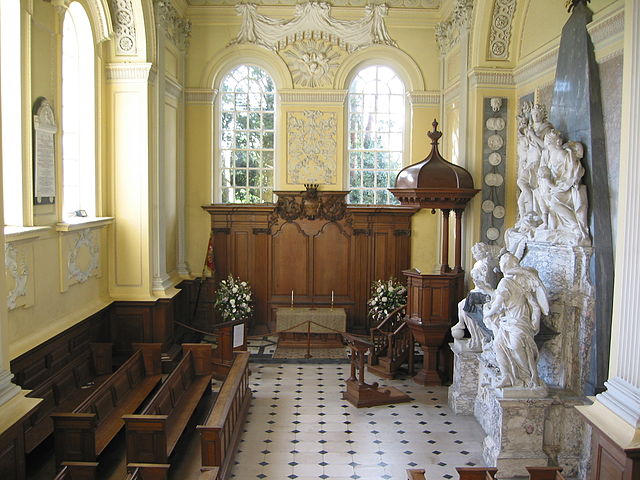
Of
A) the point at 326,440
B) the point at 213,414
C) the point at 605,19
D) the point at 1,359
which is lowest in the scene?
the point at 326,440

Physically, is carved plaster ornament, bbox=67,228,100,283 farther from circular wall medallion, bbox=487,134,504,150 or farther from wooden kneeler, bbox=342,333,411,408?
circular wall medallion, bbox=487,134,504,150

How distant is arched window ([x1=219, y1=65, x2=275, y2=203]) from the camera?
13.9m

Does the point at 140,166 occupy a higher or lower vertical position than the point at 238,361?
higher

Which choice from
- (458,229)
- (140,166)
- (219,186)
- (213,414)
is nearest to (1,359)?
(213,414)

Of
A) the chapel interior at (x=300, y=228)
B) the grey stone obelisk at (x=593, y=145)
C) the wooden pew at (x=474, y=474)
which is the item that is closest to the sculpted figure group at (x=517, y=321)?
the chapel interior at (x=300, y=228)

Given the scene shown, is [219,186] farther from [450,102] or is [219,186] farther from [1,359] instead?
[1,359]

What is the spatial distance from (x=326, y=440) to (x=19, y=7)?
6.46 metres

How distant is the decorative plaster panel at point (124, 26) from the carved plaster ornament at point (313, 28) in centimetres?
338

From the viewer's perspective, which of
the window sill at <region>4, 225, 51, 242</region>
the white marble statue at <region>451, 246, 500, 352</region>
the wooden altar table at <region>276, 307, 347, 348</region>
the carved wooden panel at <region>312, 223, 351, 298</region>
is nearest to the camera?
the window sill at <region>4, 225, 51, 242</region>

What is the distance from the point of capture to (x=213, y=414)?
7.12 meters

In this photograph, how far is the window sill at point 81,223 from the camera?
8.48 metres

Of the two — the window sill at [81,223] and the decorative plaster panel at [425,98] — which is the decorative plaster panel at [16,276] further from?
the decorative plaster panel at [425,98]

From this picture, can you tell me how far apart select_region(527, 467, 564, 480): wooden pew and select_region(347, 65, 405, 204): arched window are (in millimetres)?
9212

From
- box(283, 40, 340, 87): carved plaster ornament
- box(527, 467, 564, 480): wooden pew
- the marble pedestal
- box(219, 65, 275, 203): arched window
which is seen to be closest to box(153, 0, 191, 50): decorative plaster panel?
box(219, 65, 275, 203): arched window
